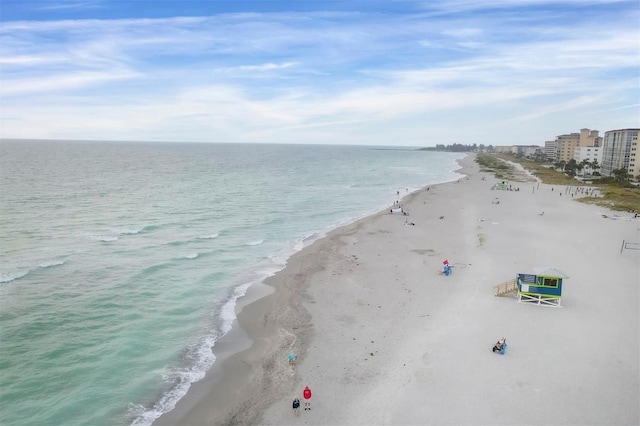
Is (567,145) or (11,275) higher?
(567,145)

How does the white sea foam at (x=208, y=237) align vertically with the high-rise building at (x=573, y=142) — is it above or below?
below

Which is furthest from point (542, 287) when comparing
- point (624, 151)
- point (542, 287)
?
point (624, 151)

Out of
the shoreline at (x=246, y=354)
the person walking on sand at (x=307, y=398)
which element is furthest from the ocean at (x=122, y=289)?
the person walking on sand at (x=307, y=398)

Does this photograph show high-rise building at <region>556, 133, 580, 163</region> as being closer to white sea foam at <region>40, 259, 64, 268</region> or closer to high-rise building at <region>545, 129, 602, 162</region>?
high-rise building at <region>545, 129, 602, 162</region>

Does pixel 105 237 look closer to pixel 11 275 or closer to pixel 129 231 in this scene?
pixel 129 231

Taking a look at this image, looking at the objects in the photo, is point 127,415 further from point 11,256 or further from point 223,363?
point 11,256

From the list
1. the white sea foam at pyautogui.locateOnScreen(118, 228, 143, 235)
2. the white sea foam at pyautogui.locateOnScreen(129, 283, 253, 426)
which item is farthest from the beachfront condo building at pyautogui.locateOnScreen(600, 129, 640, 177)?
the white sea foam at pyautogui.locateOnScreen(129, 283, 253, 426)

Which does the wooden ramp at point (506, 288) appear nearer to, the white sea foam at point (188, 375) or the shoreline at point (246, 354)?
the shoreline at point (246, 354)
